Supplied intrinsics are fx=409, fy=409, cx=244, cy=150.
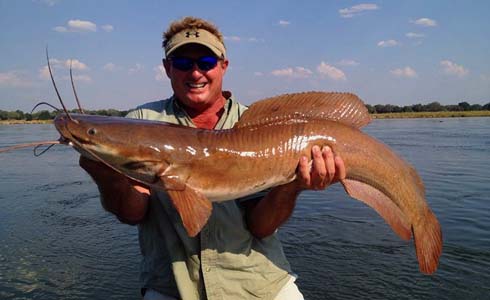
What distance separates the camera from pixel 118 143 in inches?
98.3

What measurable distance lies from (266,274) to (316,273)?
4436mm

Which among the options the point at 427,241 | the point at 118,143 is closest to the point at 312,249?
the point at 427,241

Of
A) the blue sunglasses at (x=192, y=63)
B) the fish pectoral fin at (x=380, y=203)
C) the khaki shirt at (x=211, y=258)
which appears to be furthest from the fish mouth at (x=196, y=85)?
the fish pectoral fin at (x=380, y=203)

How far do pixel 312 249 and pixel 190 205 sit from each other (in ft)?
19.6

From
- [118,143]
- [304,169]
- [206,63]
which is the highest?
[206,63]

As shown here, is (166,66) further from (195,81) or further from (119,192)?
(119,192)

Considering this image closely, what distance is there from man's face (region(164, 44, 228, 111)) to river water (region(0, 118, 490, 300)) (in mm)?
4444

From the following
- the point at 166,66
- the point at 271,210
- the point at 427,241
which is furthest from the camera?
the point at 166,66

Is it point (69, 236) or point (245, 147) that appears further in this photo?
point (69, 236)

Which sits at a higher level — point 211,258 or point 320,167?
point 320,167

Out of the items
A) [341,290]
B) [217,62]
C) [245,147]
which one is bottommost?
[341,290]

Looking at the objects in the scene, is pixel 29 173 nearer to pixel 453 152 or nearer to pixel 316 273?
pixel 316 273

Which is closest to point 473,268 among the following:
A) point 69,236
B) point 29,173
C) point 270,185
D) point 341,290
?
point 341,290

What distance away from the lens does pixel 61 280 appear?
22.8ft
